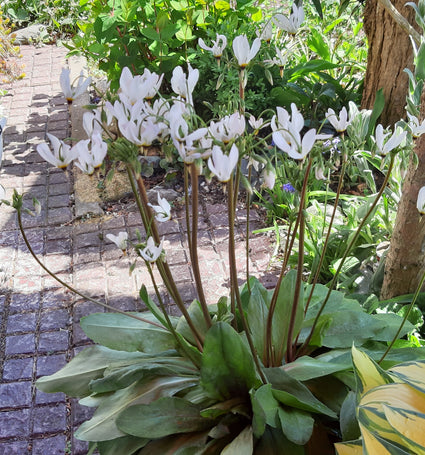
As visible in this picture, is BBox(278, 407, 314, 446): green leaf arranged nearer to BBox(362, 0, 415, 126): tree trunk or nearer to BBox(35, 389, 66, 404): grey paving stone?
BBox(35, 389, 66, 404): grey paving stone

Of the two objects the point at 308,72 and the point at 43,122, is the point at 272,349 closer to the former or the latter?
the point at 308,72

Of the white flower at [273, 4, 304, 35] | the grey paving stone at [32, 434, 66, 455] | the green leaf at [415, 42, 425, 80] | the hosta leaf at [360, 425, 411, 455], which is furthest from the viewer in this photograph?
the grey paving stone at [32, 434, 66, 455]

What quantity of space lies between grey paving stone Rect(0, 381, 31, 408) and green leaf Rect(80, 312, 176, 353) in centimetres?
77

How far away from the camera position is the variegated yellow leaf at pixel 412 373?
3.92 feet

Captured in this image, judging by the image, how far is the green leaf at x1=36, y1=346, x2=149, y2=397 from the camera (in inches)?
70.6

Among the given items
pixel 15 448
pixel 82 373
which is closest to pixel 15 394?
Result: pixel 15 448

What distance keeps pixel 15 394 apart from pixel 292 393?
1.38 m

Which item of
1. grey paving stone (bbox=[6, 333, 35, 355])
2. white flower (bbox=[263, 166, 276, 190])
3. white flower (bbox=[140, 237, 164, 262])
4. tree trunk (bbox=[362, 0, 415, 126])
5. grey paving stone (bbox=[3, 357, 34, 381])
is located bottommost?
grey paving stone (bbox=[3, 357, 34, 381])

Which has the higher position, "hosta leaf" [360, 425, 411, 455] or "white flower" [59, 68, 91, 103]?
"white flower" [59, 68, 91, 103]

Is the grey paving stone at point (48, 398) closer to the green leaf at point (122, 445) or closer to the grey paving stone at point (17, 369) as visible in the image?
the grey paving stone at point (17, 369)

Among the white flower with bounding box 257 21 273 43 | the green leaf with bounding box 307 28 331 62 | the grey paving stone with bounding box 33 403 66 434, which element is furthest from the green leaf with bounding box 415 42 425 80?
the green leaf with bounding box 307 28 331 62

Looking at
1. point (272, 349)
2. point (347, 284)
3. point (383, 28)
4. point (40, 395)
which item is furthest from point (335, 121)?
point (383, 28)

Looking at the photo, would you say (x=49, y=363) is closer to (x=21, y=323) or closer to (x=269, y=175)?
(x=21, y=323)

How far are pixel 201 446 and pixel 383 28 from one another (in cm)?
285
